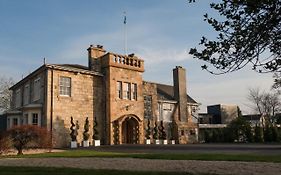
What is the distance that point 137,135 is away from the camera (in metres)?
31.0

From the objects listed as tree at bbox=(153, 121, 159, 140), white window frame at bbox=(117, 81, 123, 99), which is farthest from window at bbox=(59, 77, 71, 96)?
tree at bbox=(153, 121, 159, 140)

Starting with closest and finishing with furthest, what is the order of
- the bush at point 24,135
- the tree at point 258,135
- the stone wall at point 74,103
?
the bush at point 24,135 → the stone wall at point 74,103 → the tree at point 258,135

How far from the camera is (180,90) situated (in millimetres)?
37969

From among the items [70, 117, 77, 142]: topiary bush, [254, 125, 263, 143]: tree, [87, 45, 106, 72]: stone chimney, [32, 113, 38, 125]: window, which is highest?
[87, 45, 106, 72]: stone chimney

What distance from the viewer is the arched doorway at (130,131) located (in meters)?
31.0

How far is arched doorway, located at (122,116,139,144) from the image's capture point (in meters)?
31.0

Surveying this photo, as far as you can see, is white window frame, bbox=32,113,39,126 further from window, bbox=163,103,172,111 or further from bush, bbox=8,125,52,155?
window, bbox=163,103,172,111

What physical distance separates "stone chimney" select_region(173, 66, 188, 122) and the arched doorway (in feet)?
26.8

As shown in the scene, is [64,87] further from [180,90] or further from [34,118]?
[180,90]

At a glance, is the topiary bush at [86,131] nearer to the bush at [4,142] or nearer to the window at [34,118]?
the window at [34,118]

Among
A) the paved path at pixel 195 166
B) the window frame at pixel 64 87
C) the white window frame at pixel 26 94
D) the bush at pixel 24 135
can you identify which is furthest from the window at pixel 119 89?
→ the paved path at pixel 195 166

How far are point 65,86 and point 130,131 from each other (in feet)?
27.1

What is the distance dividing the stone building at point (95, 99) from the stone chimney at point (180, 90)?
2880mm

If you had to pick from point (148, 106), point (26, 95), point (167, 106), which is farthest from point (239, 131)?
point (26, 95)
